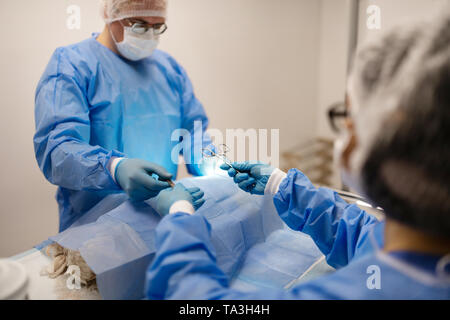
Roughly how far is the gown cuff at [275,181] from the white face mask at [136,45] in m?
1.01

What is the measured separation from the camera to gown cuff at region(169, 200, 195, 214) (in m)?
1.30

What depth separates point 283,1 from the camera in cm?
373

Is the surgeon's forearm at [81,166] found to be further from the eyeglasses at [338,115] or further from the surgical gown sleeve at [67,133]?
the eyeglasses at [338,115]

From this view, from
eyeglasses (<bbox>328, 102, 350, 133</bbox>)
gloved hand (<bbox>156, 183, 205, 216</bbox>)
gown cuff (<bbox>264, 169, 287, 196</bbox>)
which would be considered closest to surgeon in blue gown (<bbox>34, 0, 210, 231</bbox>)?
gloved hand (<bbox>156, 183, 205, 216</bbox>)

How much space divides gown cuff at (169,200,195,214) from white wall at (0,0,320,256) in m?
1.72

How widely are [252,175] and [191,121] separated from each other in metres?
0.76

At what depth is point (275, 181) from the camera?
165cm

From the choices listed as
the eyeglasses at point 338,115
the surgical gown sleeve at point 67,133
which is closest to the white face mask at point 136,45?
the surgical gown sleeve at point 67,133

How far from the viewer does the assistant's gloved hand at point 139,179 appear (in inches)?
60.6

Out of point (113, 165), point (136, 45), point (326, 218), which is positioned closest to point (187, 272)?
point (326, 218)

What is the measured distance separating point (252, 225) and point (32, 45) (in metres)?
1.91

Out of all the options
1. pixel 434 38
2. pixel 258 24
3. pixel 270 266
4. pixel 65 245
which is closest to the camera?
pixel 434 38
